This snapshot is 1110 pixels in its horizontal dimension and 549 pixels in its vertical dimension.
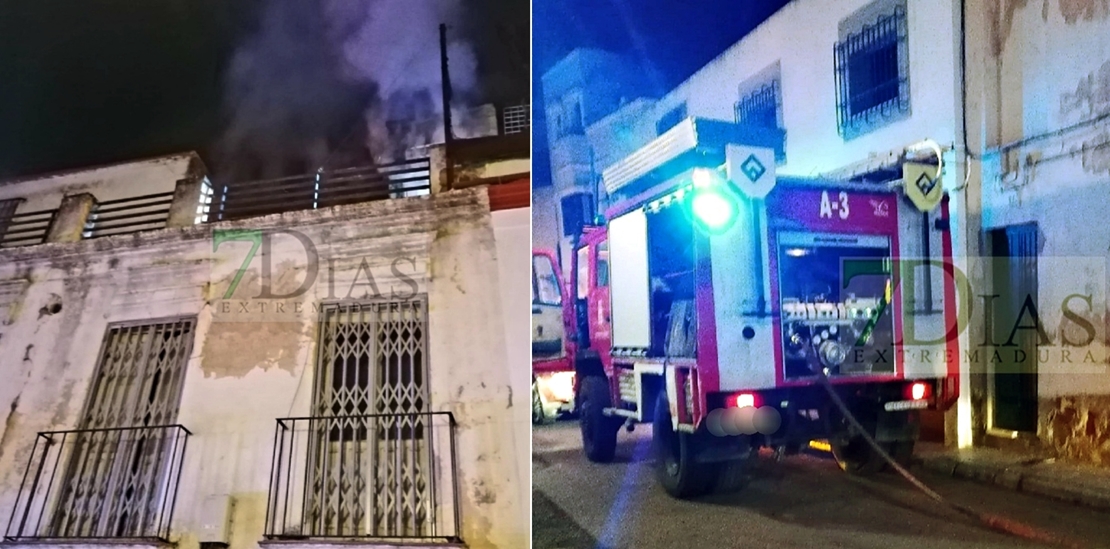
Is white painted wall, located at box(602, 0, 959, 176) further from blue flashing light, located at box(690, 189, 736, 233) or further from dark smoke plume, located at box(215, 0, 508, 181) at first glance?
dark smoke plume, located at box(215, 0, 508, 181)

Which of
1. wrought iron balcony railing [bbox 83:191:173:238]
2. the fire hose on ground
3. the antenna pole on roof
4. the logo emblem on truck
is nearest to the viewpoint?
the fire hose on ground

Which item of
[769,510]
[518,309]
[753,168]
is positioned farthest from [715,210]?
[769,510]

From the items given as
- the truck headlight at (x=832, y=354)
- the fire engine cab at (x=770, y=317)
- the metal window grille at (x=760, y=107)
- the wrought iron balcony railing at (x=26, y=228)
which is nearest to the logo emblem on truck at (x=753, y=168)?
the fire engine cab at (x=770, y=317)

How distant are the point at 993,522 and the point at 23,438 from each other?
2963mm

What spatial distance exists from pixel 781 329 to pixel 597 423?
0.62 m

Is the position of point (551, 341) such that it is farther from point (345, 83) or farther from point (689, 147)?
point (345, 83)

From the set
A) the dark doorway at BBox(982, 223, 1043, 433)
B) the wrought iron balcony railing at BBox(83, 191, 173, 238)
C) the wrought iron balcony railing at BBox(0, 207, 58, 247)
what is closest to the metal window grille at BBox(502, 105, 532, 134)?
the wrought iron balcony railing at BBox(83, 191, 173, 238)

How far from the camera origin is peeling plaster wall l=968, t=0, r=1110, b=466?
2.30 m

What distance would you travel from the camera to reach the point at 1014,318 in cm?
233

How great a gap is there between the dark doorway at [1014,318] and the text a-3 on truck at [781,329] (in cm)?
13

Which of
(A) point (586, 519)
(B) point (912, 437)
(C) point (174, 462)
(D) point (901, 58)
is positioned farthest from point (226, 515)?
(D) point (901, 58)

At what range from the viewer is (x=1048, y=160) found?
2.33 m

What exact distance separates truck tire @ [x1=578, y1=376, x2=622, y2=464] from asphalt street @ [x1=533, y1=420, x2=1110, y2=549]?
3 centimetres

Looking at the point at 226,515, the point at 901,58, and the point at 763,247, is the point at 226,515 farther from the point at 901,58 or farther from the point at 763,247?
the point at 901,58
